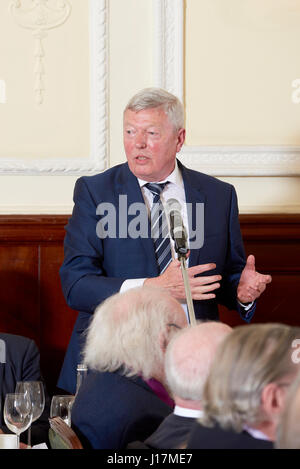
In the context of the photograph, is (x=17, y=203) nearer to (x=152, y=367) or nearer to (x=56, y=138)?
(x=56, y=138)

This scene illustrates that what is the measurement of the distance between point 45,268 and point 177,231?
176 cm

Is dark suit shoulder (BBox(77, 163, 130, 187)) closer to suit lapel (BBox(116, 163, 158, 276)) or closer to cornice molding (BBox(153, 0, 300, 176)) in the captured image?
suit lapel (BBox(116, 163, 158, 276))

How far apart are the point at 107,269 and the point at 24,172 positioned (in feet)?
3.79

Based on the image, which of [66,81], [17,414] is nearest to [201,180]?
[66,81]

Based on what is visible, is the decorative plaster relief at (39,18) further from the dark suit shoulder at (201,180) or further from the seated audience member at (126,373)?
the seated audience member at (126,373)

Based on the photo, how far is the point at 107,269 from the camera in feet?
10.3

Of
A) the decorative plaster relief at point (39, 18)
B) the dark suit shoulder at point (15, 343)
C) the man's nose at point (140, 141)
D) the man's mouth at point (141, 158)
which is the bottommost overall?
the dark suit shoulder at point (15, 343)

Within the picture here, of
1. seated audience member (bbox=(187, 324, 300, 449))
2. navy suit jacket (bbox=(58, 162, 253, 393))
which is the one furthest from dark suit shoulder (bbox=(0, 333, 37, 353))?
seated audience member (bbox=(187, 324, 300, 449))

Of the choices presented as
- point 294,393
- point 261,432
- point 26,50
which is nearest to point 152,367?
point 261,432

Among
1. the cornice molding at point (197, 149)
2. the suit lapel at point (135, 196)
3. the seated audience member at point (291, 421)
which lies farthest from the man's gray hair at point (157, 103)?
the seated audience member at point (291, 421)

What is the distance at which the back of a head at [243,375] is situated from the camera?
4.62ft

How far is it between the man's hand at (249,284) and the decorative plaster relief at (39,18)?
5.33 feet
